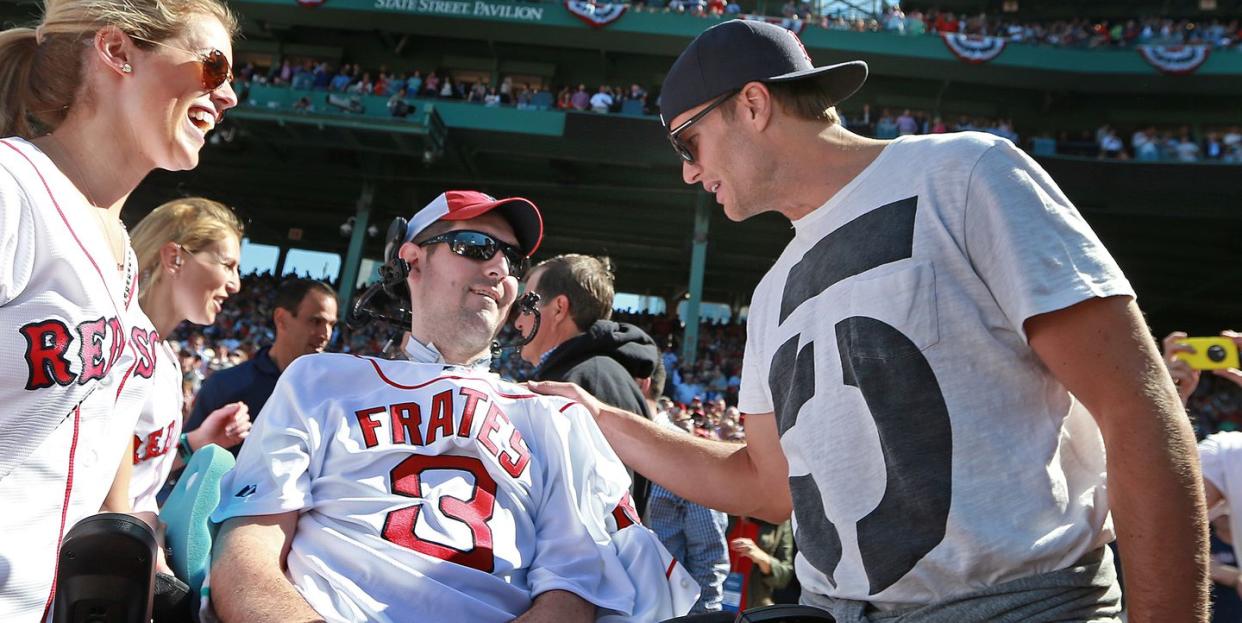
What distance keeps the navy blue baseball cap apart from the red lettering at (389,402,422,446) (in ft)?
3.63

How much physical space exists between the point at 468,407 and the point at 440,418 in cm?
9

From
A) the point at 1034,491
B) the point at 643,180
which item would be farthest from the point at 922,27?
the point at 1034,491

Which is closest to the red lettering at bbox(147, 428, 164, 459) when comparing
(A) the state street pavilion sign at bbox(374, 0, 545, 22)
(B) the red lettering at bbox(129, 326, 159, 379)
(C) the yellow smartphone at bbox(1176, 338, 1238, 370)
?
(B) the red lettering at bbox(129, 326, 159, 379)

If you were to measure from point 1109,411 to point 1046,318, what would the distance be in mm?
181

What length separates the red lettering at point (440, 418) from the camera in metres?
2.28

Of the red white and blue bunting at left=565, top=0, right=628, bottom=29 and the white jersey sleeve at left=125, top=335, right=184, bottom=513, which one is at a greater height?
the red white and blue bunting at left=565, top=0, right=628, bottom=29

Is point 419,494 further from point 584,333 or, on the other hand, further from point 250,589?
point 584,333

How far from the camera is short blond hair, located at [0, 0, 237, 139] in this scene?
1691 millimetres

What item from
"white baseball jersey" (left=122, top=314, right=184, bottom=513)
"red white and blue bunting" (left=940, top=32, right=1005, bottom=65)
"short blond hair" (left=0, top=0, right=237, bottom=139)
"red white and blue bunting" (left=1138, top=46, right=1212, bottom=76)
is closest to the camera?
"short blond hair" (left=0, top=0, right=237, bottom=139)

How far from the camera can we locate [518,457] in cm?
235

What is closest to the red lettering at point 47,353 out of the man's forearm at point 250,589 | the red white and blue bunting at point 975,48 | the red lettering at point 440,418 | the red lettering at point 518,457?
the man's forearm at point 250,589

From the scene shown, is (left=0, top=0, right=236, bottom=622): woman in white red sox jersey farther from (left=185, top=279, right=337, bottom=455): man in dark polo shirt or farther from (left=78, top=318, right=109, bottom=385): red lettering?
(left=185, top=279, right=337, bottom=455): man in dark polo shirt

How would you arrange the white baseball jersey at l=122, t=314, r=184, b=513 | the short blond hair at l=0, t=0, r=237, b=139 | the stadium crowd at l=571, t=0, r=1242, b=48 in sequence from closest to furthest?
the short blond hair at l=0, t=0, r=237, b=139 → the white baseball jersey at l=122, t=314, r=184, b=513 → the stadium crowd at l=571, t=0, r=1242, b=48

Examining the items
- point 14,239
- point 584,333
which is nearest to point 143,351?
point 14,239
